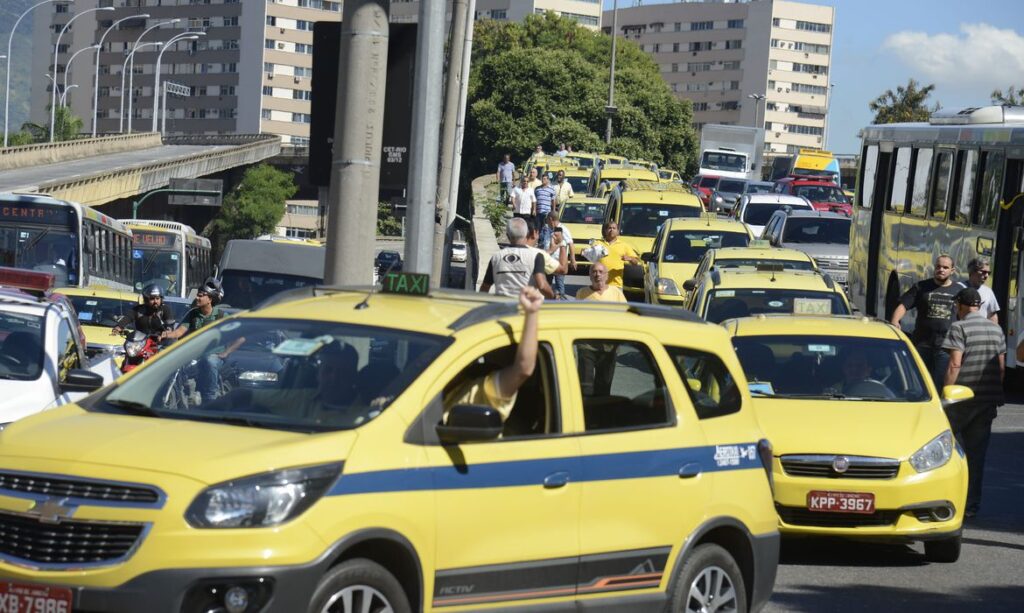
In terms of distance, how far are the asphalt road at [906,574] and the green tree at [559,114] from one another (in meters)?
75.7

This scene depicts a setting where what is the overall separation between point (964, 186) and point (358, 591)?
1775 cm

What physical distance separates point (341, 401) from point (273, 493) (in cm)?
79

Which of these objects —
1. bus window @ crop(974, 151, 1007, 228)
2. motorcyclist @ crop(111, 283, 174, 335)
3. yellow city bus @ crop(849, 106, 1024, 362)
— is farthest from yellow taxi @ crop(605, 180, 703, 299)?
motorcyclist @ crop(111, 283, 174, 335)

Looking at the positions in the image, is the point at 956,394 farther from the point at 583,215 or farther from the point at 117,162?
the point at 117,162

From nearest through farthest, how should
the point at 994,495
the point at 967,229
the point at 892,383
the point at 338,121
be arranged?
the point at 338,121 < the point at 892,383 < the point at 994,495 < the point at 967,229

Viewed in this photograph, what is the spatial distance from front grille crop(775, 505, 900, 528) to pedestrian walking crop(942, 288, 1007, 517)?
2.11 meters

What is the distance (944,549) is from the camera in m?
11.4

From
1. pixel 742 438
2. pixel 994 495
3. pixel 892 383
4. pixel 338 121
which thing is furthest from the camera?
pixel 994 495

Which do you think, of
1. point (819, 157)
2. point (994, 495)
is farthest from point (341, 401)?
point (819, 157)

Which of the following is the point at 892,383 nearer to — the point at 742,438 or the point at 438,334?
the point at 742,438

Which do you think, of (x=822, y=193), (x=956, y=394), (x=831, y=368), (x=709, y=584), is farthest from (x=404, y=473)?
→ (x=822, y=193)

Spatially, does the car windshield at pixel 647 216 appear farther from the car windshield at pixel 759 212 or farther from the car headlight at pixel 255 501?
the car headlight at pixel 255 501

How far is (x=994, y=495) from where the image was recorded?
14703 millimetres

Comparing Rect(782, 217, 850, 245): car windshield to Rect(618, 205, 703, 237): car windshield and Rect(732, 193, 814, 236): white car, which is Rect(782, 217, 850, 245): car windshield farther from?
Rect(732, 193, 814, 236): white car
